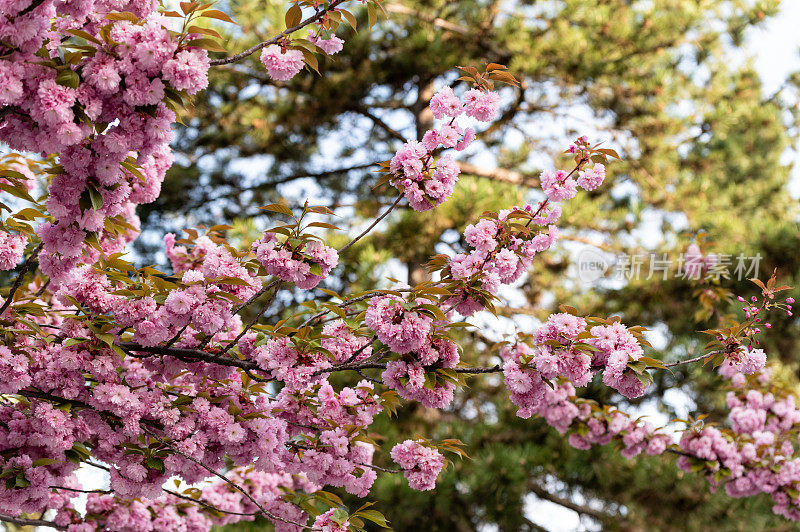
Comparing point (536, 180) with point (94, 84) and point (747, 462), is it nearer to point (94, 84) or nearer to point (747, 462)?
point (747, 462)

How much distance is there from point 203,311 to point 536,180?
455 centimetres

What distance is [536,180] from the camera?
19.9 ft

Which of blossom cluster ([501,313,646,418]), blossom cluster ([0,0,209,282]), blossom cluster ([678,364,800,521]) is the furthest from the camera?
blossom cluster ([678,364,800,521])

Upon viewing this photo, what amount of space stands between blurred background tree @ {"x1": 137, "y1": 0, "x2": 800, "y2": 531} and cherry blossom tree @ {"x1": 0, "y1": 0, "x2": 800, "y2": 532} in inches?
85.0

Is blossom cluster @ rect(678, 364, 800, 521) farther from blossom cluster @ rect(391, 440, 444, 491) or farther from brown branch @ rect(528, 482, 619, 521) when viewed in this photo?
brown branch @ rect(528, 482, 619, 521)

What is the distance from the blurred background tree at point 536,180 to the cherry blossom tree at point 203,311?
7.09 ft

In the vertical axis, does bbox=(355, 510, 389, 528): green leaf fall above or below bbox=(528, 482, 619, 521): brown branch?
below

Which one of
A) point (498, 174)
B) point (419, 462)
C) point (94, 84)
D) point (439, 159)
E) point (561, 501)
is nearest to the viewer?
point (94, 84)

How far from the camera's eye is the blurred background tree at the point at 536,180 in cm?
476

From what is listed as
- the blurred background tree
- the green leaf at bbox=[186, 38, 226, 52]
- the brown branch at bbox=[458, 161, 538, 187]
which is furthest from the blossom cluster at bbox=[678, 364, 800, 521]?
the brown branch at bbox=[458, 161, 538, 187]

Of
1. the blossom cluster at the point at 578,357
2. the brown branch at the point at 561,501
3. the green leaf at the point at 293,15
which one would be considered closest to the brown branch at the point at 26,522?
the blossom cluster at the point at 578,357

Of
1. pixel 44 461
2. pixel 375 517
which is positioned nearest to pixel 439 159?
pixel 375 517

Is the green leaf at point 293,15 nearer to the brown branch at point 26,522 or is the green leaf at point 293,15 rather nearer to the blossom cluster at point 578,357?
the blossom cluster at point 578,357

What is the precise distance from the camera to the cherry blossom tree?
1.61m
